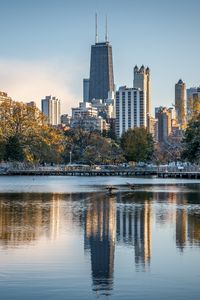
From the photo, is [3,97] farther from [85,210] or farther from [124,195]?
[85,210]

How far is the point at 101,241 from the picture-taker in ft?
98.1

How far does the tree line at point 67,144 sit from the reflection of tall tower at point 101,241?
62.7 metres

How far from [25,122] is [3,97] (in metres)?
20.6

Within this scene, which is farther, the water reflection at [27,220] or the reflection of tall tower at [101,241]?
the water reflection at [27,220]

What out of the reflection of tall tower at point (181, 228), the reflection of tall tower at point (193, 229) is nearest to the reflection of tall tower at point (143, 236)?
the reflection of tall tower at point (181, 228)

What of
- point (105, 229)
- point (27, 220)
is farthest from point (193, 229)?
point (27, 220)

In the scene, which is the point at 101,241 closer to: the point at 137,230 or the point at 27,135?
the point at 137,230

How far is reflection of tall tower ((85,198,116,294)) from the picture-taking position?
21.8 meters

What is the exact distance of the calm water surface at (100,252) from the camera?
2036cm

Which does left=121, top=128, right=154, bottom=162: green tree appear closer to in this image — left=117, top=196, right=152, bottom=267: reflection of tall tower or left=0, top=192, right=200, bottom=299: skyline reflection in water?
left=0, top=192, right=200, bottom=299: skyline reflection in water

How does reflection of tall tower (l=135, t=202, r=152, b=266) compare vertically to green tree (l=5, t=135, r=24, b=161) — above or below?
below

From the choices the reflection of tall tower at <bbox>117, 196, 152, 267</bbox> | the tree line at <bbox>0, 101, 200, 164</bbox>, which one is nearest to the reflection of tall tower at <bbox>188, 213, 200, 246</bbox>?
the reflection of tall tower at <bbox>117, 196, 152, 267</bbox>

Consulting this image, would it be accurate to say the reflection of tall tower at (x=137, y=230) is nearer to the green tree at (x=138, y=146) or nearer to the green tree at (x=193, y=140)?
the green tree at (x=193, y=140)

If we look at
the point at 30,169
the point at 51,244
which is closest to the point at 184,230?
the point at 51,244
